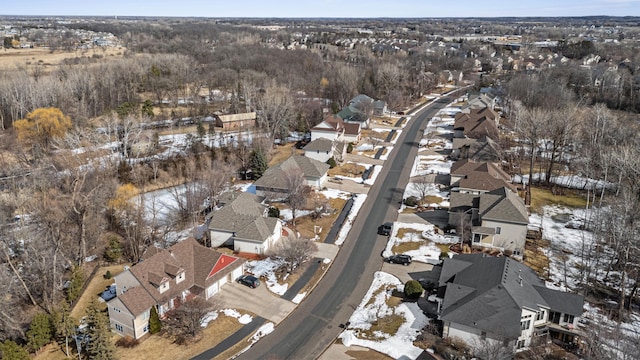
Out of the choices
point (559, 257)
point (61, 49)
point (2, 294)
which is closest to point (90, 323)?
point (2, 294)

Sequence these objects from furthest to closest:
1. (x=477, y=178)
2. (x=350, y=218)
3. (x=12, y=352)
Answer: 1. (x=477, y=178)
2. (x=350, y=218)
3. (x=12, y=352)

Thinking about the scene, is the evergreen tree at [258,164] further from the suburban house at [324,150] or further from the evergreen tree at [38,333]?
the evergreen tree at [38,333]

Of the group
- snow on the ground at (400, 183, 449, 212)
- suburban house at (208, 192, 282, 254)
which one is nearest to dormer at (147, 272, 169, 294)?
suburban house at (208, 192, 282, 254)

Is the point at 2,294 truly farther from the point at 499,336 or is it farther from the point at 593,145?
the point at 593,145

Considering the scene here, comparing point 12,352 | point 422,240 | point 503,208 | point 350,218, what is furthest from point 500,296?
point 12,352

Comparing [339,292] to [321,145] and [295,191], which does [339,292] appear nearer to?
[295,191]

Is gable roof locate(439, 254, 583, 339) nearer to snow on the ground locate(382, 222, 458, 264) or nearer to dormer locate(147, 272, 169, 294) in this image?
snow on the ground locate(382, 222, 458, 264)
